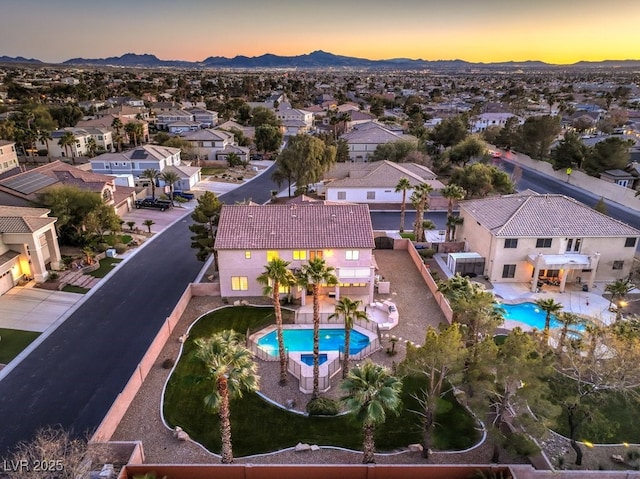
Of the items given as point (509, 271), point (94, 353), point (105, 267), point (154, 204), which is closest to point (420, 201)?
point (509, 271)

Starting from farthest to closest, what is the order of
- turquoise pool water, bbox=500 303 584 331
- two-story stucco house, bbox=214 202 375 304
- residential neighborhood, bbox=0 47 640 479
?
1. two-story stucco house, bbox=214 202 375 304
2. turquoise pool water, bbox=500 303 584 331
3. residential neighborhood, bbox=0 47 640 479

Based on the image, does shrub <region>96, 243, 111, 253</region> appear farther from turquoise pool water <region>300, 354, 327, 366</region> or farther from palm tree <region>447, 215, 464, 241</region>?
palm tree <region>447, 215, 464, 241</region>

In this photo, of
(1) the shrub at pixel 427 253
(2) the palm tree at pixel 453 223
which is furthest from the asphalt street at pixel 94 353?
(2) the palm tree at pixel 453 223

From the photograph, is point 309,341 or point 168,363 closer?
point 168,363

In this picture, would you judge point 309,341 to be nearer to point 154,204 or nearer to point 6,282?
point 6,282

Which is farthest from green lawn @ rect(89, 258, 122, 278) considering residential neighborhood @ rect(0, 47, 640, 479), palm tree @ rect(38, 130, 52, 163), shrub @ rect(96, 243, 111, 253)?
palm tree @ rect(38, 130, 52, 163)

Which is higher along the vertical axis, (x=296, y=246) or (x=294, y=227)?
(x=294, y=227)
